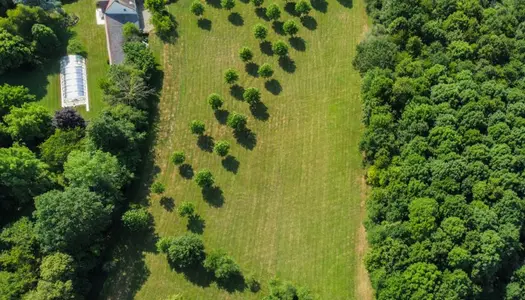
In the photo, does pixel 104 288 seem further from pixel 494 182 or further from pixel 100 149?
pixel 494 182

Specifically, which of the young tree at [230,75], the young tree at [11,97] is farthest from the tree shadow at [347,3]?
the young tree at [11,97]

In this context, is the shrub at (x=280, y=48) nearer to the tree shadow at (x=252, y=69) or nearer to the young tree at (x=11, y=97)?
the tree shadow at (x=252, y=69)

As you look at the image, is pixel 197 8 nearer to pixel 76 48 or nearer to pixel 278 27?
pixel 278 27

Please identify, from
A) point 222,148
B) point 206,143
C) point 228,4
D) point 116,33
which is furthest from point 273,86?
point 116,33

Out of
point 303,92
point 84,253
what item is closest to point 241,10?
point 303,92

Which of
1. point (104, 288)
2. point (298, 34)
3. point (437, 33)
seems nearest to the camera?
point (104, 288)
